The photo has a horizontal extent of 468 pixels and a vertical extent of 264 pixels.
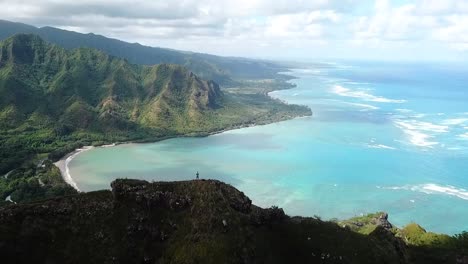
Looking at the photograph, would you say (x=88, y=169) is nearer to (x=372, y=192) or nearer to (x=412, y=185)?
(x=372, y=192)

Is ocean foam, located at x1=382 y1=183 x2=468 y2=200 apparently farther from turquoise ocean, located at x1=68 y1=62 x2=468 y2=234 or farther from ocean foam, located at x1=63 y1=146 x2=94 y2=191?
ocean foam, located at x1=63 y1=146 x2=94 y2=191

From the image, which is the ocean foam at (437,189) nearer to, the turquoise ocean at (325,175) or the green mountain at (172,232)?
the turquoise ocean at (325,175)

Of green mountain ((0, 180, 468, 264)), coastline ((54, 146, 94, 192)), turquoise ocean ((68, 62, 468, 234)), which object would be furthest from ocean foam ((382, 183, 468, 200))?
coastline ((54, 146, 94, 192))

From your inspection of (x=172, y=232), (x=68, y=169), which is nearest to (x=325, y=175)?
(x=68, y=169)

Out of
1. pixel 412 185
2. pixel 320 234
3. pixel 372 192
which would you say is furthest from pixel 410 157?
pixel 320 234

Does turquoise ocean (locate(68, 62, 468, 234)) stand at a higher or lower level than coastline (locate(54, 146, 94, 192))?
higher

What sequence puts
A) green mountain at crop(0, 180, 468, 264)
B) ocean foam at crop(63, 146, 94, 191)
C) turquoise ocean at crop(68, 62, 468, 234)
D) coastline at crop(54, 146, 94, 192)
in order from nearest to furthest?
green mountain at crop(0, 180, 468, 264) → turquoise ocean at crop(68, 62, 468, 234) → ocean foam at crop(63, 146, 94, 191) → coastline at crop(54, 146, 94, 192)

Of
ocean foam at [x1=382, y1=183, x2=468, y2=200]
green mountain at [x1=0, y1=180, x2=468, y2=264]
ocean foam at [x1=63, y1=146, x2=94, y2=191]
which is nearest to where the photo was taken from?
green mountain at [x1=0, y1=180, x2=468, y2=264]
